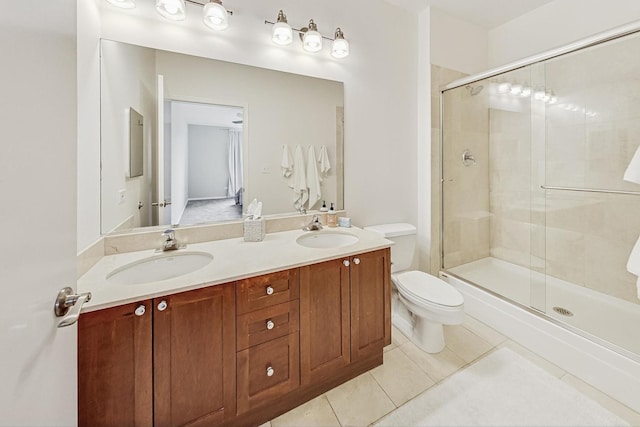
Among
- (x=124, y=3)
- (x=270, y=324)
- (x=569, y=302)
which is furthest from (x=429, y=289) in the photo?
(x=124, y=3)

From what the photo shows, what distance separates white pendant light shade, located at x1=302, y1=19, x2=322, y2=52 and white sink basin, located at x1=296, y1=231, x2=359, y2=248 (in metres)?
1.32

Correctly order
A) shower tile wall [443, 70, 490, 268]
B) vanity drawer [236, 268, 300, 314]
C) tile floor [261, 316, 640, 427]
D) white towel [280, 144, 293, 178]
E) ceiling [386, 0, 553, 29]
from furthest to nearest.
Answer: shower tile wall [443, 70, 490, 268] → ceiling [386, 0, 553, 29] → white towel [280, 144, 293, 178] → tile floor [261, 316, 640, 427] → vanity drawer [236, 268, 300, 314]

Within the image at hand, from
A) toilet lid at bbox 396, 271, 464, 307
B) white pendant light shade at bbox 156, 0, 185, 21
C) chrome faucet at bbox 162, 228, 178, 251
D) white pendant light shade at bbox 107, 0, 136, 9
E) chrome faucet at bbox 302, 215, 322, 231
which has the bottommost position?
toilet lid at bbox 396, 271, 464, 307

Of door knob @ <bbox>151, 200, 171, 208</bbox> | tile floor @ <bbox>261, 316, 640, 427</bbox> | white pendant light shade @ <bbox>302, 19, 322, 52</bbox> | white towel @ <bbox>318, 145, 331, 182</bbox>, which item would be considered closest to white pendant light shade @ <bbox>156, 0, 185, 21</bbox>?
white pendant light shade @ <bbox>302, 19, 322, 52</bbox>

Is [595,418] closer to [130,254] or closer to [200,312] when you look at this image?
[200,312]

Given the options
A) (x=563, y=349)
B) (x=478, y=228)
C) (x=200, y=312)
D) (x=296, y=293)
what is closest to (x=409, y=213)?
(x=478, y=228)

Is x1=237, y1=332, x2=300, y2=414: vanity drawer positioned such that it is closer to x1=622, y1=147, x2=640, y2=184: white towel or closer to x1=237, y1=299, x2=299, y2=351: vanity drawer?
x1=237, y1=299, x2=299, y2=351: vanity drawer

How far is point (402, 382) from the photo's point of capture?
5.00 feet

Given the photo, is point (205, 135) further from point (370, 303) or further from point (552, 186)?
point (552, 186)

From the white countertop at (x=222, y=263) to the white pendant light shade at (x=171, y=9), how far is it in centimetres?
132

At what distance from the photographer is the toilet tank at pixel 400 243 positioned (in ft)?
6.77

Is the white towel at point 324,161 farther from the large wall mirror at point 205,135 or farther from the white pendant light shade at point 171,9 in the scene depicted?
the white pendant light shade at point 171,9

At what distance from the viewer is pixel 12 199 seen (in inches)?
17.4

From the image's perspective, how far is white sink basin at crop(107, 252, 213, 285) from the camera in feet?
4.05
